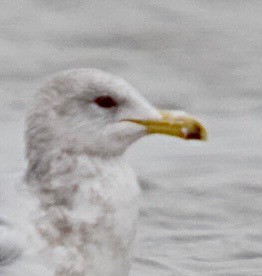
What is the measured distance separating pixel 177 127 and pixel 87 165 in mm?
360

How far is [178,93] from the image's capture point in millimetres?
9766

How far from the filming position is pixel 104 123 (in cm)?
627

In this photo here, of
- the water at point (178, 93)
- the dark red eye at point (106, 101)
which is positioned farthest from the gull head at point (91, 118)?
the water at point (178, 93)

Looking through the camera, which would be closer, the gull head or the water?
the gull head

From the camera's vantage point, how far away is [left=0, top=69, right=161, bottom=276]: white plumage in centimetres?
621

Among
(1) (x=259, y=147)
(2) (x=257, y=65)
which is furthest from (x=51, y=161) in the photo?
(2) (x=257, y=65)

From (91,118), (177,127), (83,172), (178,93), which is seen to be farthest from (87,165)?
(178,93)

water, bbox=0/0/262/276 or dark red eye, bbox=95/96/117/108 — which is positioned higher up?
water, bbox=0/0/262/276

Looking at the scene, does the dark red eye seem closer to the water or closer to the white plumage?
the white plumage

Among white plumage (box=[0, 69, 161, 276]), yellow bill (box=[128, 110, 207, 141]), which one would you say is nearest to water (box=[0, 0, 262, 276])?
white plumage (box=[0, 69, 161, 276])

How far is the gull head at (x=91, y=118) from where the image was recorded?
6246mm

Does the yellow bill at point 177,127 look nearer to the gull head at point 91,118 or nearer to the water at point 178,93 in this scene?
the gull head at point 91,118

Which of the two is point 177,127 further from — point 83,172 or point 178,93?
point 178,93

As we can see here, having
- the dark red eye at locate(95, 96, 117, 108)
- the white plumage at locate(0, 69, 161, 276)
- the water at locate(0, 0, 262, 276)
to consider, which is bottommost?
the white plumage at locate(0, 69, 161, 276)
